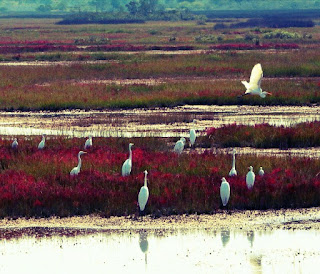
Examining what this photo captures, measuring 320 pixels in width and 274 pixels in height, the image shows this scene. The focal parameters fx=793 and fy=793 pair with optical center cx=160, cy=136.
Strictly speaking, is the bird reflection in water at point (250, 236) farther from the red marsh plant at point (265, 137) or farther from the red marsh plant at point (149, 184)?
the red marsh plant at point (265, 137)

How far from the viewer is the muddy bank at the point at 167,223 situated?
1250 centimetres

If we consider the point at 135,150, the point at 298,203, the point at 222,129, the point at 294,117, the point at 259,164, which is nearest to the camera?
the point at 298,203

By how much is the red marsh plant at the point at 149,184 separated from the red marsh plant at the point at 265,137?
2934 mm

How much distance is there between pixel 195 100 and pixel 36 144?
1001cm

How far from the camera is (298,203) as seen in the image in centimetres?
1364

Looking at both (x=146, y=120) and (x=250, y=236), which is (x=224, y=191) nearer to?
(x=250, y=236)

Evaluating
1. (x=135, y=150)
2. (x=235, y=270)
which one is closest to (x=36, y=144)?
(x=135, y=150)

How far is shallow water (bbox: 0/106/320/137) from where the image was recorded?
2188 cm

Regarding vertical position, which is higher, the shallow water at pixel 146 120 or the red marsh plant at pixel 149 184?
the red marsh plant at pixel 149 184

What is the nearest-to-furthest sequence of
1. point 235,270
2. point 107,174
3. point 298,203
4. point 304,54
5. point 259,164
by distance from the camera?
point 235,270
point 298,203
point 107,174
point 259,164
point 304,54

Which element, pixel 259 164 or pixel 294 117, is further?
pixel 294 117

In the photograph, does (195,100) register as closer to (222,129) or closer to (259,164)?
(222,129)

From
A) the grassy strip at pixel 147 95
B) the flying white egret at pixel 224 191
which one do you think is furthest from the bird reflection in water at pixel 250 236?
the grassy strip at pixel 147 95

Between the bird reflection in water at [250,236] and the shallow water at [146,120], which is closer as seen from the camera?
the bird reflection in water at [250,236]
